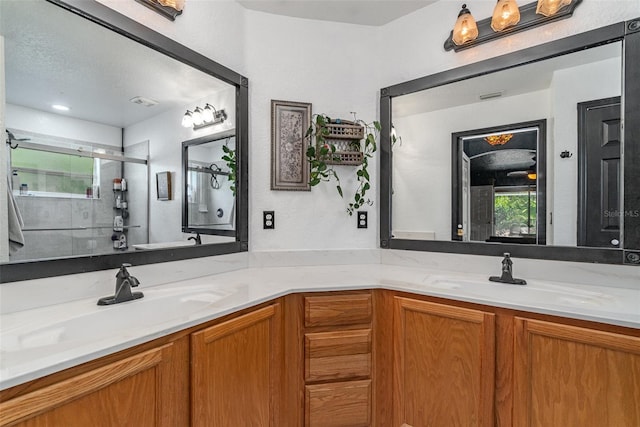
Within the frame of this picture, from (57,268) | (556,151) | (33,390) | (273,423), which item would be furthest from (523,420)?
(57,268)

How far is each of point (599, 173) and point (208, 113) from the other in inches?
77.8

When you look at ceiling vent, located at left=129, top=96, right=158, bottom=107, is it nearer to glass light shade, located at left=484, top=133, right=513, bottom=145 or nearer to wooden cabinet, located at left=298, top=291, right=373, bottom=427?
wooden cabinet, located at left=298, top=291, right=373, bottom=427

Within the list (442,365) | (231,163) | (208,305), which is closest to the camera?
(208,305)

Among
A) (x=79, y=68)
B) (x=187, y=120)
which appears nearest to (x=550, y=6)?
(x=187, y=120)

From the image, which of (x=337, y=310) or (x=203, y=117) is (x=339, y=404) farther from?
(x=203, y=117)

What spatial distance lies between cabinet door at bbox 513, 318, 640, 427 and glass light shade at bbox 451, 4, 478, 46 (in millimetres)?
1479

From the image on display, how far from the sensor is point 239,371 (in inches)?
46.8

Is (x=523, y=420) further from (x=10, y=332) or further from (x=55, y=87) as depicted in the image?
(x=55, y=87)

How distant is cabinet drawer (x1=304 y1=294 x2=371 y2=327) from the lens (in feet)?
4.74

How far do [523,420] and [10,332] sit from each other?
5.71 feet

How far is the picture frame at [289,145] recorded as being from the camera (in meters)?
1.93

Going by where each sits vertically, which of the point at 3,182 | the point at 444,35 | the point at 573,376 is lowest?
the point at 573,376

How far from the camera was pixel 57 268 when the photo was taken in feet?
3.70

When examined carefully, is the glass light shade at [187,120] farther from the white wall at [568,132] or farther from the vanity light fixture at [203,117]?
the white wall at [568,132]
